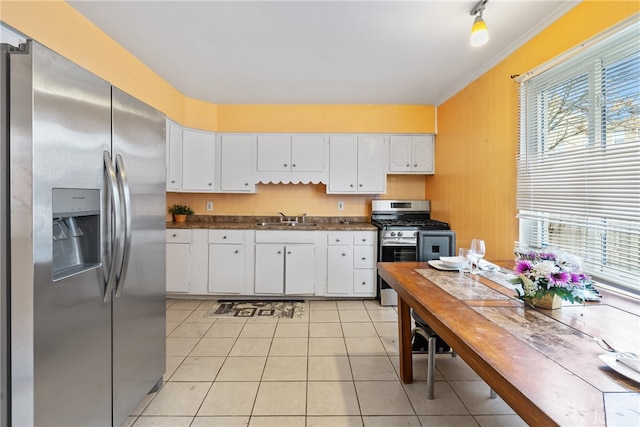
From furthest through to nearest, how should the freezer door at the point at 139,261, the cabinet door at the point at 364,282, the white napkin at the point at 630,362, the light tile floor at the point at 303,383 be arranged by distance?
1. the cabinet door at the point at 364,282
2. the light tile floor at the point at 303,383
3. the freezer door at the point at 139,261
4. the white napkin at the point at 630,362

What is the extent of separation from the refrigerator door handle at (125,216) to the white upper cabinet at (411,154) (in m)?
3.13

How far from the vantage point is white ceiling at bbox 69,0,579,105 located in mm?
1987

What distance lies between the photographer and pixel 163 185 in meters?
1.90

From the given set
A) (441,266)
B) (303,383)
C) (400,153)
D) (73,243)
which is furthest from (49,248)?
(400,153)

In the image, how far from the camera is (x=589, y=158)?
5.68 feet

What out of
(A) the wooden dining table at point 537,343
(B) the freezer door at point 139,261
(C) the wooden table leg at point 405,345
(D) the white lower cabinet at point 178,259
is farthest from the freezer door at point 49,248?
(D) the white lower cabinet at point 178,259

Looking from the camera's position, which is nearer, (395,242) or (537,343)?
(537,343)

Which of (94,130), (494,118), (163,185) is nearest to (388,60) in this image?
(494,118)

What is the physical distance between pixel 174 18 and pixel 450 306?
8.32ft

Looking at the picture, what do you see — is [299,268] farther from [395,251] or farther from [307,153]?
[307,153]

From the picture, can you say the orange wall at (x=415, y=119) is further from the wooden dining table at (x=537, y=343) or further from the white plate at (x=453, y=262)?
the wooden dining table at (x=537, y=343)

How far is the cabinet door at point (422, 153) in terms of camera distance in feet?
12.8

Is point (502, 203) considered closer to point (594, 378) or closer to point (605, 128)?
point (605, 128)

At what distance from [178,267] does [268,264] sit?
109cm
